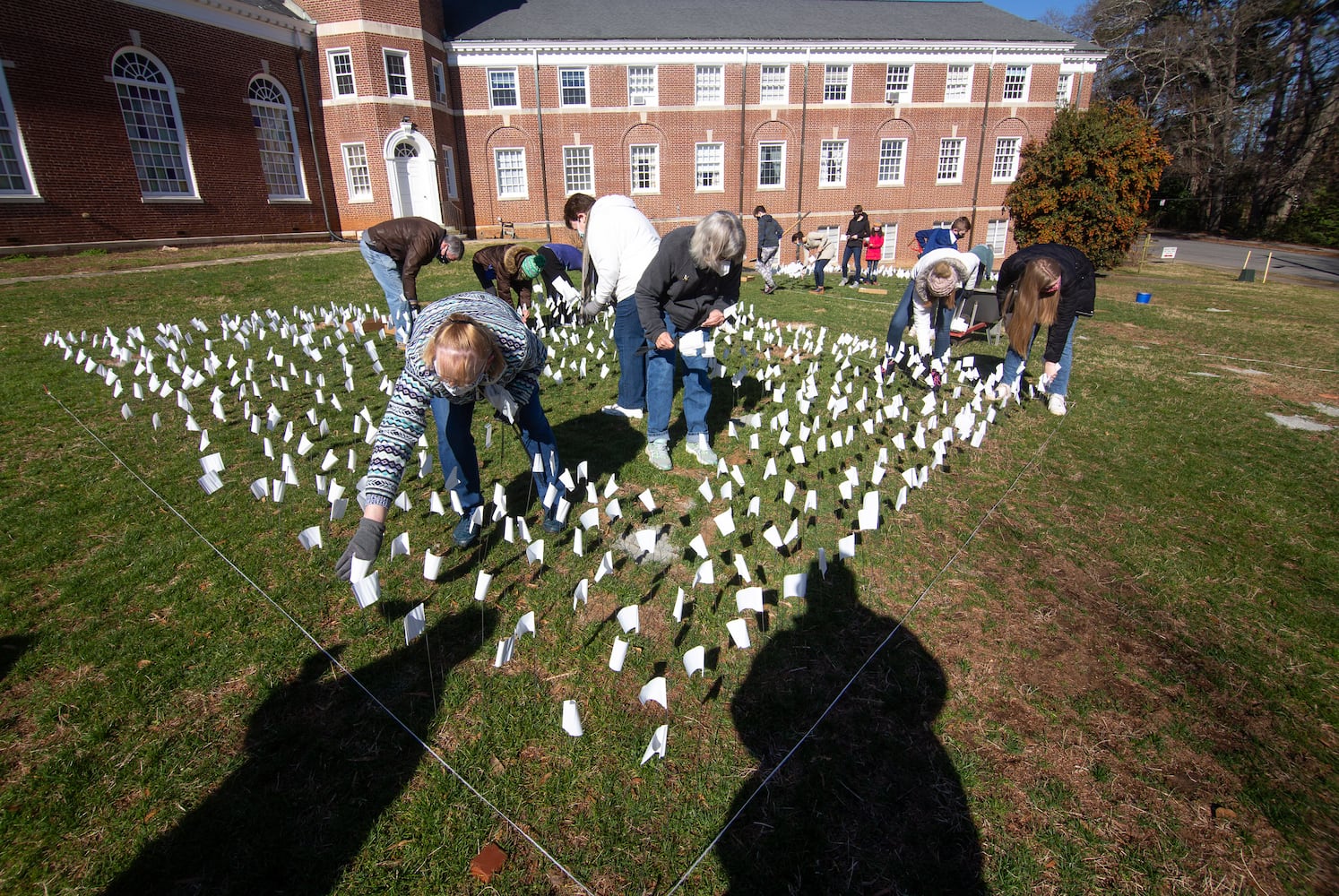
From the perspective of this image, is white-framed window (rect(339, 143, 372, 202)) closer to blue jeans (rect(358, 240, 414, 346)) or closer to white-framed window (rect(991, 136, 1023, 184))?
blue jeans (rect(358, 240, 414, 346))

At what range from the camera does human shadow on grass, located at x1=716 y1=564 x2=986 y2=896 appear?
2.19 meters

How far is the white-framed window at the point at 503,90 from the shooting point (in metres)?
28.4

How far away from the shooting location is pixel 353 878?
6.97 feet

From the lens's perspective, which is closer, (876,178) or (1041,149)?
(1041,149)

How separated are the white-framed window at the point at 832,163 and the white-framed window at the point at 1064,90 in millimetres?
12378

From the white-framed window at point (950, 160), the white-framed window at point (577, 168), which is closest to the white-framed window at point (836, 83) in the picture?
the white-framed window at point (950, 160)

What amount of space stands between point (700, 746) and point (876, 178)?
118 ft

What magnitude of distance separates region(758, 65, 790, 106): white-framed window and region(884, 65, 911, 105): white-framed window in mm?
5396

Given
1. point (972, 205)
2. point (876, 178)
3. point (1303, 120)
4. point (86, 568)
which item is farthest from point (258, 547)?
point (1303, 120)

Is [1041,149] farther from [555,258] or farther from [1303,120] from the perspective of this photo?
[1303,120]

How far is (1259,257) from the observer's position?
3197cm

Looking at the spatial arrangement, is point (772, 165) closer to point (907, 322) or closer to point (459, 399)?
point (907, 322)

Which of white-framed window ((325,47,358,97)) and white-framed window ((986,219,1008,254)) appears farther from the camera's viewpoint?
white-framed window ((986,219,1008,254))

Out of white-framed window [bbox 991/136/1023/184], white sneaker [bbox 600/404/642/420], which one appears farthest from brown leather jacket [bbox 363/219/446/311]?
white-framed window [bbox 991/136/1023/184]
